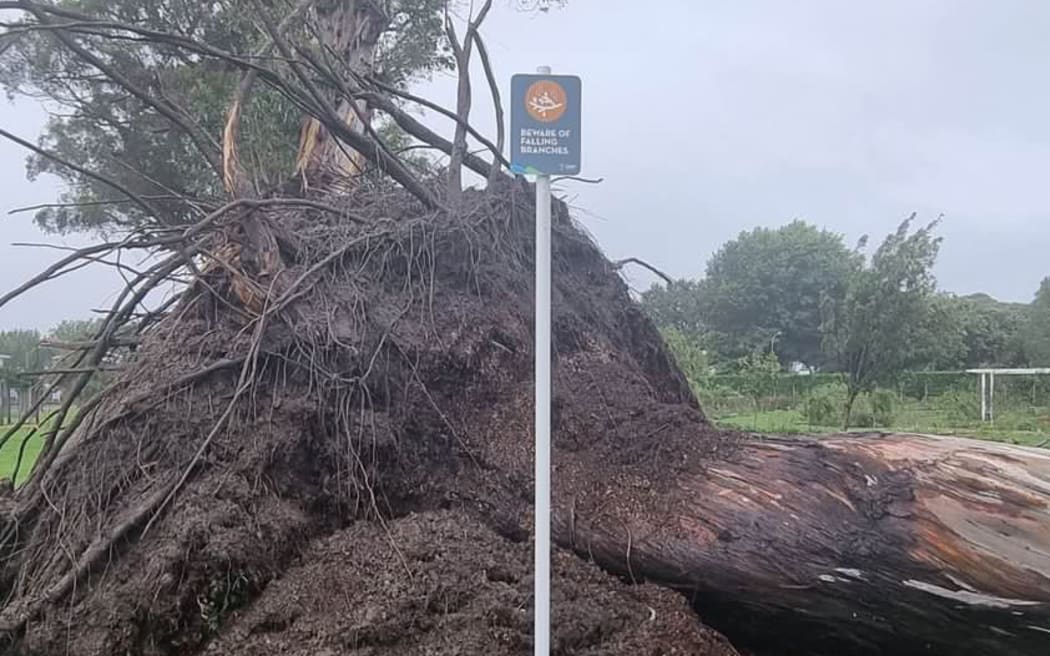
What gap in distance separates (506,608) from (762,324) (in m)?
39.0

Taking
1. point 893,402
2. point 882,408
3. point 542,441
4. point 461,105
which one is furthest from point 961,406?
point 542,441

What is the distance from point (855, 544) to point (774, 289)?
39.8 meters

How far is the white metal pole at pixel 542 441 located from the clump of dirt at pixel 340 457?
525 millimetres

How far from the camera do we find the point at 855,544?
3.00 m

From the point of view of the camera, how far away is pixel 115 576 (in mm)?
3049

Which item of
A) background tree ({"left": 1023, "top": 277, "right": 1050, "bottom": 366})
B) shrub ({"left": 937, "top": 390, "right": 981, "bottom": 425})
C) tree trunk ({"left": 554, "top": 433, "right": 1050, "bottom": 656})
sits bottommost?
shrub ({"left": 937, "top": 390, "right": 981, "bottom": 425})

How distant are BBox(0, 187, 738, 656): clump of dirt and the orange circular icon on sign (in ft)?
5.12

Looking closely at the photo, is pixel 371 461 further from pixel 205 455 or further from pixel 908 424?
pixel 908 424

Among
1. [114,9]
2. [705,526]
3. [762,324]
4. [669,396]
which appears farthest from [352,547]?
[762,324]

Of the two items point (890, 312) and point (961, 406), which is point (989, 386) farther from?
point (890, 312)

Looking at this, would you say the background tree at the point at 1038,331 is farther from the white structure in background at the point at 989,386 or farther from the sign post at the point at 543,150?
the sign post at the point at 543,150

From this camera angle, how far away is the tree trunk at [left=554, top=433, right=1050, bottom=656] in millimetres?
2879

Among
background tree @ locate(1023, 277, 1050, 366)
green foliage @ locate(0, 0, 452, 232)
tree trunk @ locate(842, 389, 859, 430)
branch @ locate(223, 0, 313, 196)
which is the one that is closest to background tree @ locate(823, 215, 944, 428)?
tree trunk @ locate(842, 389, 859, 430)

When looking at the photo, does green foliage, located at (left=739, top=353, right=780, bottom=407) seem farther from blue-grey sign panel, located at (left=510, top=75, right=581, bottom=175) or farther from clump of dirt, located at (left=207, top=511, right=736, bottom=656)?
blue-grey sign panel, located at (left=510, top=75, right=581, bottom=175)
